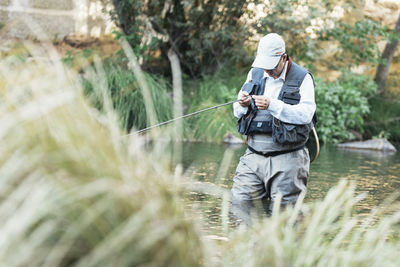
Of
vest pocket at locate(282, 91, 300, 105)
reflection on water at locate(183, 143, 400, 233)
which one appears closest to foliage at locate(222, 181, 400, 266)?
reflection on water at locate(183, 143, 400, 233)

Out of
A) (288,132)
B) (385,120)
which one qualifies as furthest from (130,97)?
(288,132)

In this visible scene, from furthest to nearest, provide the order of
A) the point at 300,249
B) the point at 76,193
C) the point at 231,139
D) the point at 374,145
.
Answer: the point at 374,145 → the point at 231,139 → the point at 300,249 → the point at 76,193

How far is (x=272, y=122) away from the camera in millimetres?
4945

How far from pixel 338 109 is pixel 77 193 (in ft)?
41.0

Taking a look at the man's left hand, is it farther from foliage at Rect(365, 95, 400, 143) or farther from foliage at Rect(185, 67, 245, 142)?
foliage at Rect(365, 95, 400, 143)

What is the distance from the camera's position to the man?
4.79 meters

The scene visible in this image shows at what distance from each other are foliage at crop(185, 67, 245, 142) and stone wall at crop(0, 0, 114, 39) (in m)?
2.65

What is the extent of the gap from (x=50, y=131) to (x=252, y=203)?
133 inches

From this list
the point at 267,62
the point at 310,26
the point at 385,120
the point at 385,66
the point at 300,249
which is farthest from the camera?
the point at 385,66

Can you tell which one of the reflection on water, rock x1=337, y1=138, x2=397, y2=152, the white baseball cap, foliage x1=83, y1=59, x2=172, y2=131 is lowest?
rock x1=337, y1=138, x2=397, y2=152

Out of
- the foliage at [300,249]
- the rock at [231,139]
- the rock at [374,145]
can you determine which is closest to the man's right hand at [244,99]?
the foliage at [300,249]

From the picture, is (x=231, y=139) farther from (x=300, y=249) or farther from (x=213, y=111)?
(x=300, y=249)

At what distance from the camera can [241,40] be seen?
14172mm

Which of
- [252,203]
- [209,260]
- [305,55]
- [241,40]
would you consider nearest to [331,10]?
[305,55]
